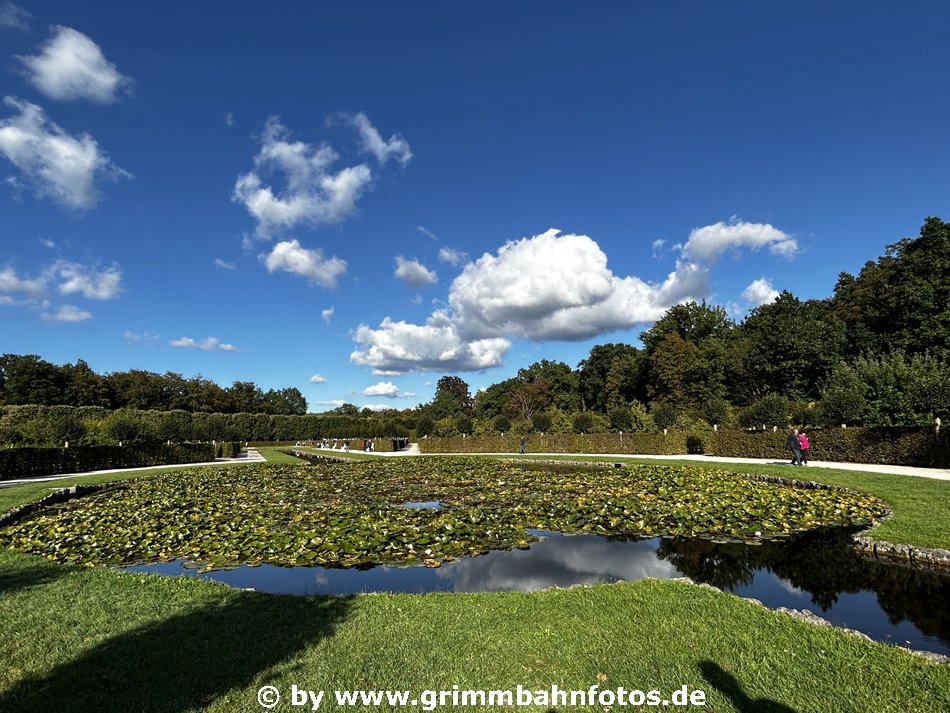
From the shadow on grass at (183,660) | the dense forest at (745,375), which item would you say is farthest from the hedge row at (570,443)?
the shadow on grass at (183,660)

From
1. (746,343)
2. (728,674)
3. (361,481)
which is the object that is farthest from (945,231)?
(728,674)

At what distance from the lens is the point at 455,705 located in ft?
11.4

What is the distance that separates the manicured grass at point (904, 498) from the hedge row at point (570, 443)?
12110mm

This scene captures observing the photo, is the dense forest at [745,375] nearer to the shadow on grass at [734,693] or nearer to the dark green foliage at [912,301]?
the dark green foliage at [912,301]

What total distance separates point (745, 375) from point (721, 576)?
2086 inches

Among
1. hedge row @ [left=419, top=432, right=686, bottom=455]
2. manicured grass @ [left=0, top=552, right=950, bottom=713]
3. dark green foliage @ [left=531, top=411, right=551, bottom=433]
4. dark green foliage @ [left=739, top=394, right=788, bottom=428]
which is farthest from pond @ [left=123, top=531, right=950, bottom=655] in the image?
dark green foliage @ [left=531, top=411, right=551, bottom=433]

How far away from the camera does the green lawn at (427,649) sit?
3576mm

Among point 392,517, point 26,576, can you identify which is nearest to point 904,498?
point 392,517

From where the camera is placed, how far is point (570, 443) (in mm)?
34750

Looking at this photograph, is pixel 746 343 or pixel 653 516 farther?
pixel 746 343

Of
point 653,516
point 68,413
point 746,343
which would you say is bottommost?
point 653,516

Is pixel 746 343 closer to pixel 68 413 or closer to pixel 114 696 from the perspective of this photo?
pixel 114 696

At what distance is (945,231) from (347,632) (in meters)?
54.0

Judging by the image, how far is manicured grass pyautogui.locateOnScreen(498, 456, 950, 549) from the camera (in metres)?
8.24
